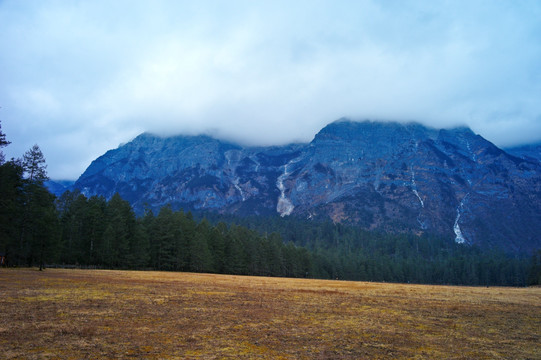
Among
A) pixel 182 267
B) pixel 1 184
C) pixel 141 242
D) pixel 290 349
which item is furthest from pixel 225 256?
pixel 290 349

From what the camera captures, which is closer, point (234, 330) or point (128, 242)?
point (234, 330)

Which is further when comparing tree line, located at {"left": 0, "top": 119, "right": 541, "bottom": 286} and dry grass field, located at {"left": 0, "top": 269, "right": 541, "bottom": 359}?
tree line, located at {"left": 0, "top": 119, "right": 541, "bottom": 286}

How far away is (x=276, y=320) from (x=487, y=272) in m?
183

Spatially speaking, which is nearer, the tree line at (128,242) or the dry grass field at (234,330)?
the dry grass field at (234,330)

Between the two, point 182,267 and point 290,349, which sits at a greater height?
point 290,349

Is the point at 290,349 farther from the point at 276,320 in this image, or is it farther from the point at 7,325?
the point at 7,325

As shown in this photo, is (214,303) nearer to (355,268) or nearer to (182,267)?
(182,267)

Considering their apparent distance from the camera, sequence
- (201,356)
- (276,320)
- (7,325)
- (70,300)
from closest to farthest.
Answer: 1. (201,356)
2. (7,325)
3. (276,320)
4. (70,300)

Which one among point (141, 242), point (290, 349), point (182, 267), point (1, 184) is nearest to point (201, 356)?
point (290, 349)

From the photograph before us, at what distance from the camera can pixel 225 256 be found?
100500 mm

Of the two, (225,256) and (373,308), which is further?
(225,256)

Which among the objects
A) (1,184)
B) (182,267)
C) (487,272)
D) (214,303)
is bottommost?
(487,272)

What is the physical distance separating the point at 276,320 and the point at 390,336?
6379mm

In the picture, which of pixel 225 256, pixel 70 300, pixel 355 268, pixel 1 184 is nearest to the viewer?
pixel 70 300
